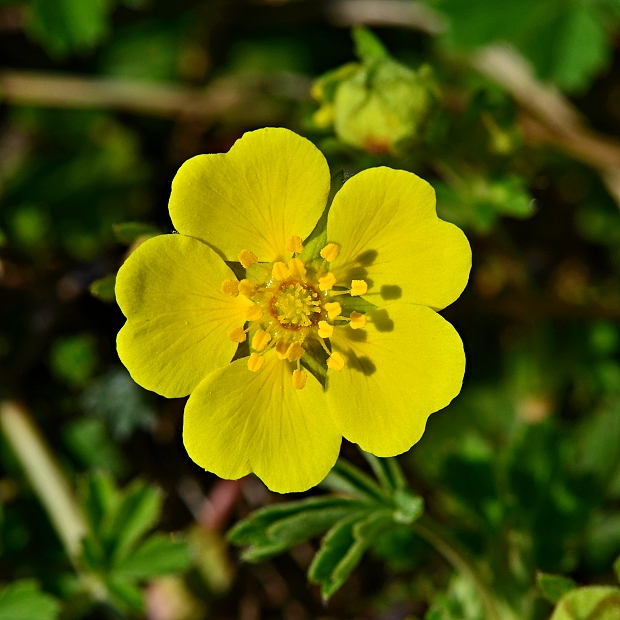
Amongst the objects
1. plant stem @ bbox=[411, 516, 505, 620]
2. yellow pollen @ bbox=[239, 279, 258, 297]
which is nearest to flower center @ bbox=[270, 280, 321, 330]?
yellow pollen @ bbox=[239, 279, 258, 297]

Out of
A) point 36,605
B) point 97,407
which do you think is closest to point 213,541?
point 97,407

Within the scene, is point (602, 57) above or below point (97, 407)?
above

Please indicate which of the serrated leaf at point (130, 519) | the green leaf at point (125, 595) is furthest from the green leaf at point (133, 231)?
the green leaf at point (125, 595)

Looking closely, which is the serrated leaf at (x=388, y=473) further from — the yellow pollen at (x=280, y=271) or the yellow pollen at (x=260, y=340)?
the yellow pollen at (x=280, y=271)

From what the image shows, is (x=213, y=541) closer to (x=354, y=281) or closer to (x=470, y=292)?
(x=470, y=292)

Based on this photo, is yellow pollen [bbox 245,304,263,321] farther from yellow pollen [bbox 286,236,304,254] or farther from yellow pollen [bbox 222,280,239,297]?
yellow pollen [bbox 286,236,304,254]

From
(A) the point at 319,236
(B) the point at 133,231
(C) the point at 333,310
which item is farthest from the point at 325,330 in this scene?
(B) the point at 133,231
